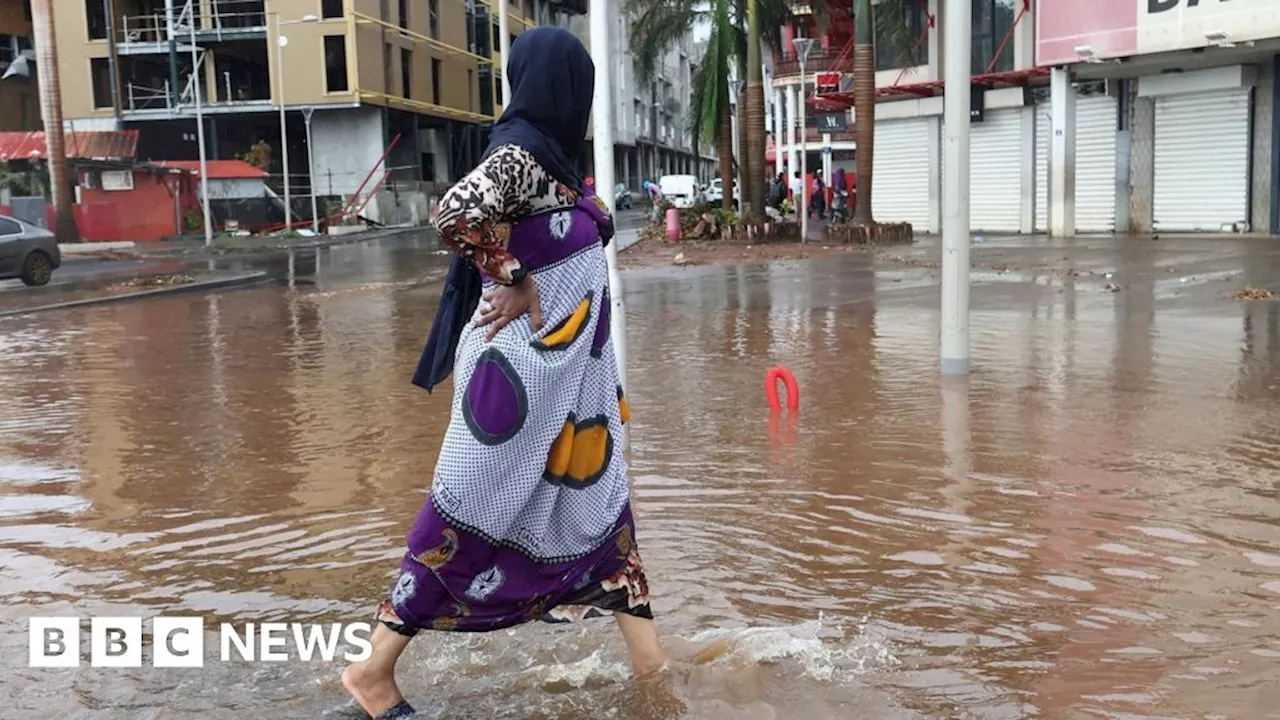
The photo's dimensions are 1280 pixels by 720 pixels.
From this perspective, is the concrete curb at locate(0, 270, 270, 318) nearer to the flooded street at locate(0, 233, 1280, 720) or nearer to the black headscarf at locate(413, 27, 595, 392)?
the flooded street at locate(0, 233, 1280, 720)

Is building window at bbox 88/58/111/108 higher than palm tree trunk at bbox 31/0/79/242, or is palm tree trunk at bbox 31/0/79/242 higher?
building window at bbox 88/58/111/108

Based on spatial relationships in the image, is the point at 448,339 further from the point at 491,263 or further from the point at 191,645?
the point at 191,645

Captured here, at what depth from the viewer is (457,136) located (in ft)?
203

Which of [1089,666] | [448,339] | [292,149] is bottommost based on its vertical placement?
[1089,666]

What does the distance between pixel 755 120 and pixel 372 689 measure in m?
26.3

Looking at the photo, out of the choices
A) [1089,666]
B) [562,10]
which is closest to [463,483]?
[1089,666]

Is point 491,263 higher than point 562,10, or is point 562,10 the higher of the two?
point 562,10

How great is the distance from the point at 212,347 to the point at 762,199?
1813 cm

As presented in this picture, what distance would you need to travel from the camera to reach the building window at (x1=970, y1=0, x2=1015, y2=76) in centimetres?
2964

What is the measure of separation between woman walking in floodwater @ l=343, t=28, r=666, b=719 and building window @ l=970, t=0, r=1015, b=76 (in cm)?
2869

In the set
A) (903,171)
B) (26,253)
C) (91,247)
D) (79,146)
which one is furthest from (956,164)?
(79,146)

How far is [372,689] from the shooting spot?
328cm

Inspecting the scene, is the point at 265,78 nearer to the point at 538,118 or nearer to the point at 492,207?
the point at 538,118

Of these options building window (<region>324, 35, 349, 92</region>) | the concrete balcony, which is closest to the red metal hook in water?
the concrete balcony
